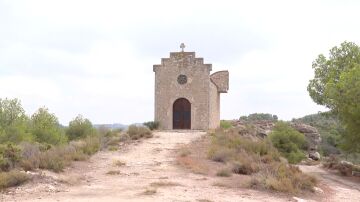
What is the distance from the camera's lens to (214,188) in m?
12.7

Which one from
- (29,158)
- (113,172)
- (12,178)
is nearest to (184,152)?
(113,172)

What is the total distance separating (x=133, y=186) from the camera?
1241 cm

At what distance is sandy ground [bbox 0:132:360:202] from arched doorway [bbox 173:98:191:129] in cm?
1227

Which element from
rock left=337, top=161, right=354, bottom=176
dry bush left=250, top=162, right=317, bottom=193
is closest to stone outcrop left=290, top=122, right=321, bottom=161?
rock left=337, top=161, right=354, bottom=176

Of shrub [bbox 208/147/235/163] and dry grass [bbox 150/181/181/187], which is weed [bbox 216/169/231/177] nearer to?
dry grass [bbox 150/181/181/187]

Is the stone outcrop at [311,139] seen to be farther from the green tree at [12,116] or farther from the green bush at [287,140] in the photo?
the green tree at [12,116]

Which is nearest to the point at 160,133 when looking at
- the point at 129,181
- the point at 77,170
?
the point at 77,170

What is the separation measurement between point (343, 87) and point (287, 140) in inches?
920

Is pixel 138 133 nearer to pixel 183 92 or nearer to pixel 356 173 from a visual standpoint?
pixel 183 92

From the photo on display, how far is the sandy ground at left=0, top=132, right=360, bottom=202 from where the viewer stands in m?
11.0

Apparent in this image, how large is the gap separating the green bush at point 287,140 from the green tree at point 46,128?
19.0 meters

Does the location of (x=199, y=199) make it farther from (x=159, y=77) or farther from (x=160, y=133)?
(x=159, y=77)

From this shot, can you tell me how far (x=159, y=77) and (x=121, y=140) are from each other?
7.60 meters

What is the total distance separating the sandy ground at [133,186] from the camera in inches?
433
